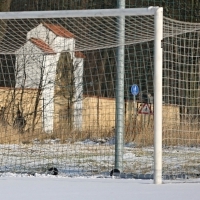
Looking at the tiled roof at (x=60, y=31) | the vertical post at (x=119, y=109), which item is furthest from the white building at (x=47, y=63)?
the vertical post at (x=119, y=109)

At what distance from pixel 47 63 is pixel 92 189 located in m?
6.32

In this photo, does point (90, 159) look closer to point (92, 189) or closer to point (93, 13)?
point (93, 13)

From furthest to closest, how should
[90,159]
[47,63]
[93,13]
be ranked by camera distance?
1. [47,63]
2. [90,159]
3. [93,13]

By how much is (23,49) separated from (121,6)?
228cm

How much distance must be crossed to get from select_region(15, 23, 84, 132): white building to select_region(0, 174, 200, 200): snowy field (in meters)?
3.37

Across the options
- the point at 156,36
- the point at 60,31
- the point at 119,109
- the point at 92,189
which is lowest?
the point at 92,189

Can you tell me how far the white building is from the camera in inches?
463

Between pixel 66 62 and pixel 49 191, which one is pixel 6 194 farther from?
pixel 66 62

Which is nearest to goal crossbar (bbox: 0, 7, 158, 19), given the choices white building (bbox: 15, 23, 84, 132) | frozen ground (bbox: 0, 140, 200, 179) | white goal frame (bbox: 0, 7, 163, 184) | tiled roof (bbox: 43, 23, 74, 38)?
white goal frame (bbox: 0, 7, 163, 184)

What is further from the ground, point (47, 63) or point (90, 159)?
point (47, 63)

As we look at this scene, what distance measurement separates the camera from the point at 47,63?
13.2 m

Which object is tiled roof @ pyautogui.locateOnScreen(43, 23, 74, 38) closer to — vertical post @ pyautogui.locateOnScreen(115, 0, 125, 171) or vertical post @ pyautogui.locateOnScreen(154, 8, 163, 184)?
vertical post @ pyautogui.locateOnScreen(115, 0, 125, 171)

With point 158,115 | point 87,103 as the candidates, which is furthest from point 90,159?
point 158,115

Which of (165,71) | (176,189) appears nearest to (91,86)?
(165,71)
